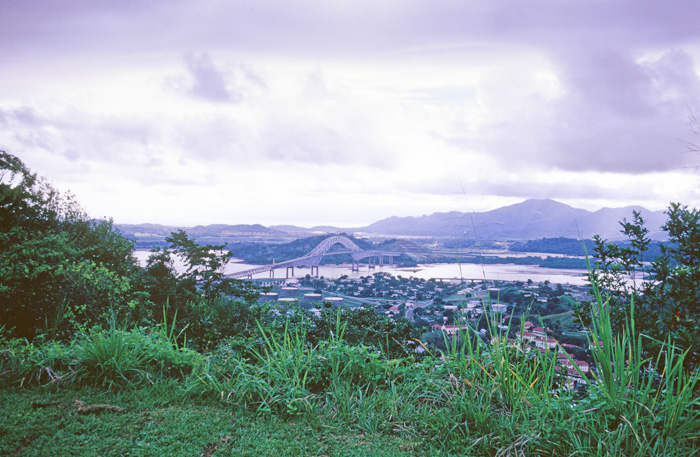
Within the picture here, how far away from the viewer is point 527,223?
9.01 metres

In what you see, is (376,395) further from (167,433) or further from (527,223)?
(527,223)

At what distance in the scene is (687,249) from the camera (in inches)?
137

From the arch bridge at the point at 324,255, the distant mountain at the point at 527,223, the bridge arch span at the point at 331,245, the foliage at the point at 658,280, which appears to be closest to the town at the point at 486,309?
the foliage at the point at 658,280

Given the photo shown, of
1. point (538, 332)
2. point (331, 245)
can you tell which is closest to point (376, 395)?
point (538, 332)

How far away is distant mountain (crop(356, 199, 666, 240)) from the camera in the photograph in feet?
12.5

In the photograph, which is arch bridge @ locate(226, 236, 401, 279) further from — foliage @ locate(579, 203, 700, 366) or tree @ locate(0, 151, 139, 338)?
foliage @ locate(579, 203, 700, 366)

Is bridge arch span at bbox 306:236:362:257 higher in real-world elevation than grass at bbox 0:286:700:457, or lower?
higher

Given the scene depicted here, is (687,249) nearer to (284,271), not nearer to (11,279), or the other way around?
(11,279)

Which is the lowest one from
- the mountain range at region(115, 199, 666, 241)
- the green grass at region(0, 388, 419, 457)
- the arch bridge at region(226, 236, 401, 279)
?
the green grass at region(0, 388, 419, 457)

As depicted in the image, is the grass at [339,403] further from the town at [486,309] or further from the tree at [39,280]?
the tree at [39,280]

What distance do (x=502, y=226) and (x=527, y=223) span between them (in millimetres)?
2788

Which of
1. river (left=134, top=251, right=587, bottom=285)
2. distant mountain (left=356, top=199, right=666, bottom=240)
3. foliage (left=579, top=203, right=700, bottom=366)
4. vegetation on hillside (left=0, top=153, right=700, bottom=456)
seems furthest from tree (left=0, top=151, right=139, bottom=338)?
foliage (left=579, top=203, right=700, bottom=366)

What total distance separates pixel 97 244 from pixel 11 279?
12.3 feet

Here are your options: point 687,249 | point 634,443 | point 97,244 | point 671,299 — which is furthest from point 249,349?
point 97,244
